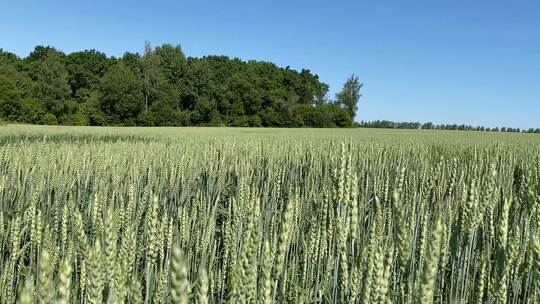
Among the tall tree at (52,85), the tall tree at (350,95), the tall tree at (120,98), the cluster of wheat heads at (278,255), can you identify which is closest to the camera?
the cluster of wheat heads at (278,255)

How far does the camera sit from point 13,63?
156ft

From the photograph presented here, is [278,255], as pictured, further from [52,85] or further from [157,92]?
[157,92]

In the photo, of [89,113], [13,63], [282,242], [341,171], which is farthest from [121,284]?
[13,63]

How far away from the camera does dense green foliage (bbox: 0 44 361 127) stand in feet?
136

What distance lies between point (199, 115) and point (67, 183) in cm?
4866

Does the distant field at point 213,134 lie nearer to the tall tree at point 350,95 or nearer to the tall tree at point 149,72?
the tall tree at point 149,72

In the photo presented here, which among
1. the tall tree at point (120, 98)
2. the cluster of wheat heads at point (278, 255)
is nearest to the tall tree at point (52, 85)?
the tall tree at point (120, 98)

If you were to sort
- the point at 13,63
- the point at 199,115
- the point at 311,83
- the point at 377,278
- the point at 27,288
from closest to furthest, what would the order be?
the point at 27,288 < the point at 377,278 < the point at 13,63 < the point at 199,115 < the point at 311,83

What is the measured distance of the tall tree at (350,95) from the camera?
6656 centimetres

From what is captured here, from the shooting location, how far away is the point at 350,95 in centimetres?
6738

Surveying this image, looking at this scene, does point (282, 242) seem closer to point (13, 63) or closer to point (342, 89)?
point (13, 63)

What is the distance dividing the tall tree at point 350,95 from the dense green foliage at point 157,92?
0.16 metres

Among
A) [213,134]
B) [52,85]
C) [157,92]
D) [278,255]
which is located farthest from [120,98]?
[278,255]

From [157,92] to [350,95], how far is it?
102ft
